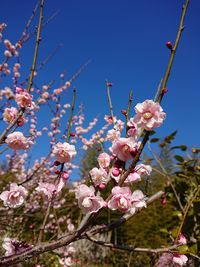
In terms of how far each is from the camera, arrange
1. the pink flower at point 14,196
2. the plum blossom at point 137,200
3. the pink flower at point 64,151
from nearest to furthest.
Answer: the plum blossom at point 137,200
the pink flower at point 64,151
the pink flower at point 14,196

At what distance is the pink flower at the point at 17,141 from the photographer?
192cm

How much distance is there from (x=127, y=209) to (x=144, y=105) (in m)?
0.48

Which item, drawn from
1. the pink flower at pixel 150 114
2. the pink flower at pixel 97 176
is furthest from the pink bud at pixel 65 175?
the pink flower at pixel 150 114

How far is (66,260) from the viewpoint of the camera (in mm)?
4660

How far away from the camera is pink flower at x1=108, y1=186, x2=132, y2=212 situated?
136 cm

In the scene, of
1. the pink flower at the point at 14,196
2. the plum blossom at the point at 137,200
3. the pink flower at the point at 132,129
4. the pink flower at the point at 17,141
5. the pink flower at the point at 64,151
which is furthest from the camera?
the pink flower at the point at 17,141

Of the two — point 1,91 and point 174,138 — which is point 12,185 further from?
point 1,91

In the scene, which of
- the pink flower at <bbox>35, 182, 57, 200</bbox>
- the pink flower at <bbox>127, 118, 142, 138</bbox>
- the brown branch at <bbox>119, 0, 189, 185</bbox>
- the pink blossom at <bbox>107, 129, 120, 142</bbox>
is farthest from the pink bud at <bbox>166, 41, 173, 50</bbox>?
the pink flower at <bbox>35, 182, 57, 200</bbox>

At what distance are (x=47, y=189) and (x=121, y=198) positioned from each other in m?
0.45

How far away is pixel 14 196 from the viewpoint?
5.71 ft

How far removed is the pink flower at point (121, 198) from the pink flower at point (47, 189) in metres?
0.38

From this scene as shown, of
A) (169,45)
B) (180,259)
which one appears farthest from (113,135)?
(180,259)

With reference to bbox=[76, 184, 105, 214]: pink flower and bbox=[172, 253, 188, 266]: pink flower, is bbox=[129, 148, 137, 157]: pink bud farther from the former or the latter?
bbox=[172, 253, 188, 266]: pink flower

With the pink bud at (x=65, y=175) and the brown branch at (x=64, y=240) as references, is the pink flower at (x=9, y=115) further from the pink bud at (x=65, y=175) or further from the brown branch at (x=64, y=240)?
the brown branch at (x=64, y=240)
